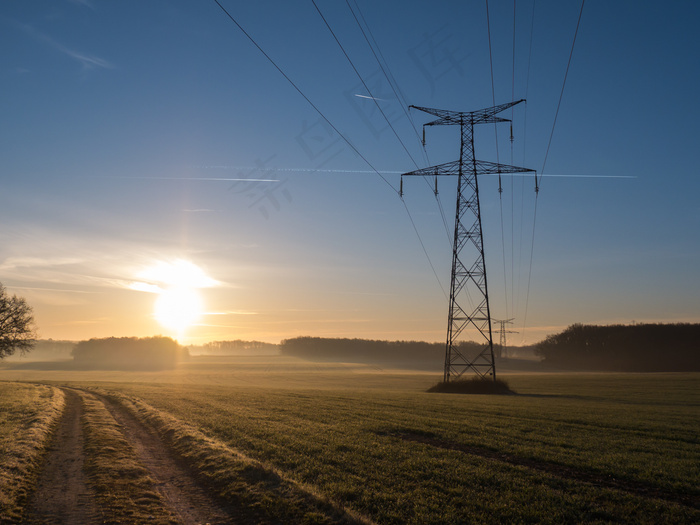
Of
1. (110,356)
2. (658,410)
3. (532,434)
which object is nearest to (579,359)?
(658,410)

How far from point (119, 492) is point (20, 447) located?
23.3 feet

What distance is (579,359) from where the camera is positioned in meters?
143

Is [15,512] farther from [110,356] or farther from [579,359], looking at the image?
[110,356]

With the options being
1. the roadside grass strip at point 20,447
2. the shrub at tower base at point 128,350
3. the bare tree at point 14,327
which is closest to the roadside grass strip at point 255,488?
the roadside grass strip at point 20,447

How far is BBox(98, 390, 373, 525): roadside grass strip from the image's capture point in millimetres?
9148

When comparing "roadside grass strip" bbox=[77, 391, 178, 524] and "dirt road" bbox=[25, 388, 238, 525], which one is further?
"roadside grass strip" bbox=[77, 391, 178, 524]

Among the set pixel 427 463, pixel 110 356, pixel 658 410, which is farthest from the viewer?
pixel 110 356

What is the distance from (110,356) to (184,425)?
7696 inches

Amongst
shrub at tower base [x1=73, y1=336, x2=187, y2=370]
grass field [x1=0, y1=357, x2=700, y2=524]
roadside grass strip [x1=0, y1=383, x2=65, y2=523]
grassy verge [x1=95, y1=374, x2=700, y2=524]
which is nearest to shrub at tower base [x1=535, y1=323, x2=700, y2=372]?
grass field [x1=0, y1=357, x2=700, y2=524]

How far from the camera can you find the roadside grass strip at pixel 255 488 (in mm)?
9148

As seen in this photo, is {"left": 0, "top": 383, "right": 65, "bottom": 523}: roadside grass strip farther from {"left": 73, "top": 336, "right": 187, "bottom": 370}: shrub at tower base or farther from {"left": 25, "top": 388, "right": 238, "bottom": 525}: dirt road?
{"left": 73, "top": 336, "right": 187, "bottom": 370}: shrub at tower base

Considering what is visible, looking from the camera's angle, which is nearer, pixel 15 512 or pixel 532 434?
pixel 15 512

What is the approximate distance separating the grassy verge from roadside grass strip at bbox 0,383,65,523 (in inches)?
174

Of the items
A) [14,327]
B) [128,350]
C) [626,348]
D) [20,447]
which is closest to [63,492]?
[20,447]
